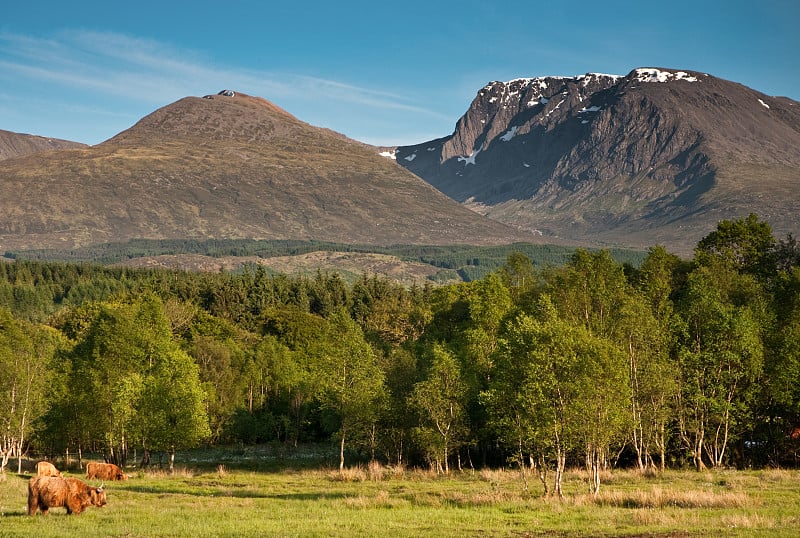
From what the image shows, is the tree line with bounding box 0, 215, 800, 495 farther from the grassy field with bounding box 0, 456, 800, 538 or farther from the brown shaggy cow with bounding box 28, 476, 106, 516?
the brown shaggy cow with bounding box 28, 476, 106, 516

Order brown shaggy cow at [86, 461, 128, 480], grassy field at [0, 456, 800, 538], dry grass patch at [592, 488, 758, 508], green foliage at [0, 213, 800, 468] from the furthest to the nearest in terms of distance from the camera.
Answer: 1. brown shaggy cow at [86, 461, 128, 480]
2. green foliage at [0, 213, 800, 468]
3. dry grass patch at [592, 488, 758, 508]
4. grassy field at [0, 456, 800, 538]

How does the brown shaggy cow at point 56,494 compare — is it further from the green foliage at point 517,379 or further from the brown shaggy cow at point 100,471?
the green foliage at point 517,379

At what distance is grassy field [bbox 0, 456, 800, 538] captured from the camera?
29266 millimetres

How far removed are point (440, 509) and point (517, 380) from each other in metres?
10.7

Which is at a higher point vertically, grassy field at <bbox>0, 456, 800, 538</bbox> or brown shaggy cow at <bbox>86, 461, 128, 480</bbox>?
grassy field at <bbox>0, 456, 800, 538</bbox>

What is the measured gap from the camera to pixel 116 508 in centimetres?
3672

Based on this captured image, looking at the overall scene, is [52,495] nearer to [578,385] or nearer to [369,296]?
[578,385]

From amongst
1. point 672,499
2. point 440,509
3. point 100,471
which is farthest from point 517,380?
point 100,471

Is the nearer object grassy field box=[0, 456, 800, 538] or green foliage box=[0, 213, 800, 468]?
grassy field box=[0, 456, 800, 538]

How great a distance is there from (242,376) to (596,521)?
77.8 meters

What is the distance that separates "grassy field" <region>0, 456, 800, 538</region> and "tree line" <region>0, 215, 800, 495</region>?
14.5 feet

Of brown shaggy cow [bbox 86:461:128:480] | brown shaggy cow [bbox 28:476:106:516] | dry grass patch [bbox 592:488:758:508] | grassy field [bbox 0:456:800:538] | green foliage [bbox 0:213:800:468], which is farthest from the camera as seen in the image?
brown shaggy cow [bbox 86:461:128:480]

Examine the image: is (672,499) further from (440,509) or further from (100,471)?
(100,471)

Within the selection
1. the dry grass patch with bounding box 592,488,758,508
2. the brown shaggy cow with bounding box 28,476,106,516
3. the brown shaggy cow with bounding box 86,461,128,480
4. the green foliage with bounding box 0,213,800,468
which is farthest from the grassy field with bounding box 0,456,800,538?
the brown shaggy cow with bounding box 86,461,128,480
